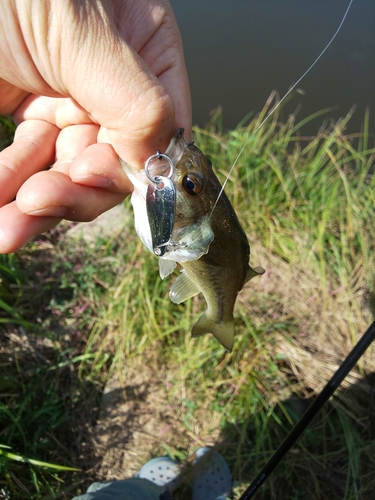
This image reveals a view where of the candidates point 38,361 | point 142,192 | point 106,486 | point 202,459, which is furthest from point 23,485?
point 142,192

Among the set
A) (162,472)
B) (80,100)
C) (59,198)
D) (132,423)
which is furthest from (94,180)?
(162,472)

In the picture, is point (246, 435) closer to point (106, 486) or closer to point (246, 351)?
point (246, 351)

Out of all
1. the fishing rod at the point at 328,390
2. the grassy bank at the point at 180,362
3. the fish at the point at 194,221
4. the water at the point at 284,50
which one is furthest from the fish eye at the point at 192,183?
the water at the point at 284,50

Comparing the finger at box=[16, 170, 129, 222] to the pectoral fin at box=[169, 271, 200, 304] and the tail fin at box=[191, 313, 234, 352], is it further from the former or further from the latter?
the tail fin at box=[191, 313, 234, 352]

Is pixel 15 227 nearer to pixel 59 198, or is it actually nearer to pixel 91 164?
pixel 59 198

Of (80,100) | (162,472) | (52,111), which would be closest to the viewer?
(80,100)
